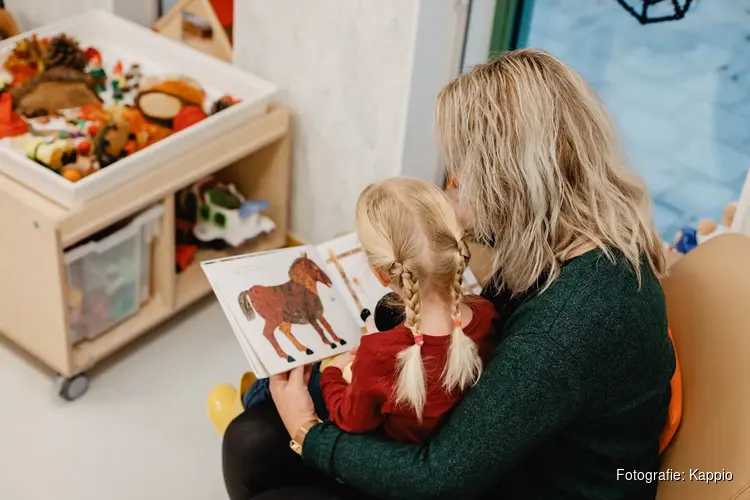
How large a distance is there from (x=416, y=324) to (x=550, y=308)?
0.56 ft

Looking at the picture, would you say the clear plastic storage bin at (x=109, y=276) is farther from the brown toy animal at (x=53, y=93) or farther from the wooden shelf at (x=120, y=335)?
the brown toy animal at (x=53, y=93)

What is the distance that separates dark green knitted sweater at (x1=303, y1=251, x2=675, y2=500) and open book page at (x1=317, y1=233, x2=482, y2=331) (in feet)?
1.21

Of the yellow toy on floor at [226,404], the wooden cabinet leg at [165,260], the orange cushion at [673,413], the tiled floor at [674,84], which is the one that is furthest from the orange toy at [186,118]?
the orange cushion at [673,413]

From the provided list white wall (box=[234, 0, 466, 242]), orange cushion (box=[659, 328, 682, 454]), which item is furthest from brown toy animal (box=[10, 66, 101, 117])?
orange cushion (box=[659, 328, 682, 454])

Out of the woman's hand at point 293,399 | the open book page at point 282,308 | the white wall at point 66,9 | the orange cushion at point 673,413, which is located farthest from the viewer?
the white wall at point 66,9

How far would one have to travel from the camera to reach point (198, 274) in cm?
197

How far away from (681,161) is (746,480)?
0.89m

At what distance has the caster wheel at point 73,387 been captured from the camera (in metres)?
1.71

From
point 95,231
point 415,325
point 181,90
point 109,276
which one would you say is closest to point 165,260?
point 109,276

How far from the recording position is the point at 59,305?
5.21 ft

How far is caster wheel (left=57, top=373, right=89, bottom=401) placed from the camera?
1.71 meters

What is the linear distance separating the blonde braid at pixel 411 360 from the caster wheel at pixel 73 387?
3.02 feet

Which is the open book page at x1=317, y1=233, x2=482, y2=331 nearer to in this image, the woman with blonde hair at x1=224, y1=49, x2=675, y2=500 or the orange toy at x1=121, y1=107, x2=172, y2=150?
the woman with blonde hair at x1=224, y1=49, x2=675, y2=500

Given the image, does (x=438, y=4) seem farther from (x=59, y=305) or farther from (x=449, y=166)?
(x=59, y=305)
